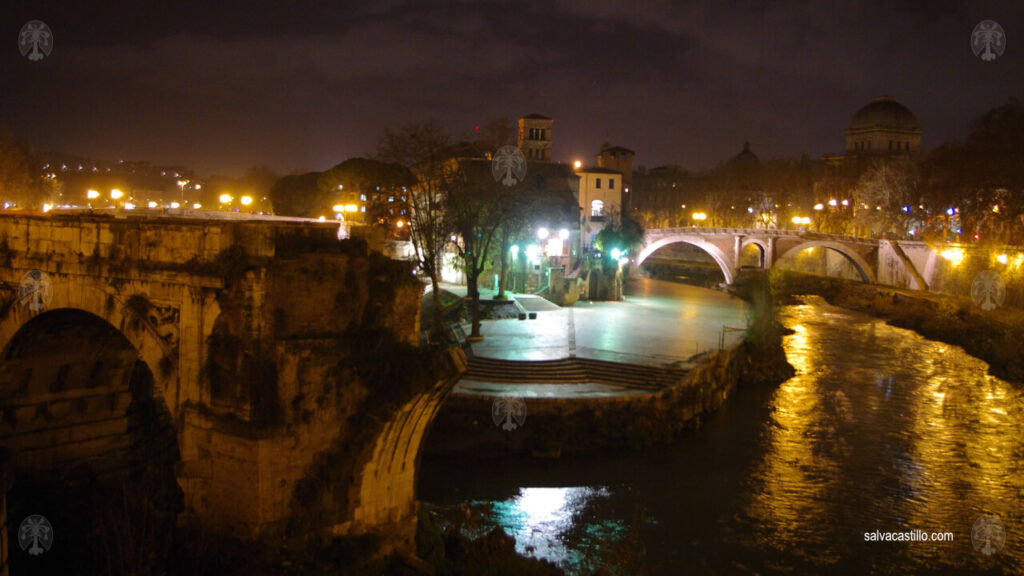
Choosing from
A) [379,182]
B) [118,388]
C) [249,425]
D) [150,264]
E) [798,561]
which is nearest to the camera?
[249,425]

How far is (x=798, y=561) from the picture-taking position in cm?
1145

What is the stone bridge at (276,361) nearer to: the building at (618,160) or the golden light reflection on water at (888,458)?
the golden light reflection on water at (888,458)

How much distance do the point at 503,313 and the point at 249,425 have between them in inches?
733

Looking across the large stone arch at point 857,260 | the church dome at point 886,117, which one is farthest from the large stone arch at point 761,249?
the church dome at point 886,117

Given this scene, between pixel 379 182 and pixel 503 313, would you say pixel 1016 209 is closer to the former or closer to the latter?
pixel 503 313

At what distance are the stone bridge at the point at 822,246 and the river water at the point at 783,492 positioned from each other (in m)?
21.5

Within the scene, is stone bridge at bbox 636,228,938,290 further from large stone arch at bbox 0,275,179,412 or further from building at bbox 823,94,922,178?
large stone arch at bbox 0,275,179,412

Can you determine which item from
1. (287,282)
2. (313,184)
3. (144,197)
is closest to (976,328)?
(287,282)
